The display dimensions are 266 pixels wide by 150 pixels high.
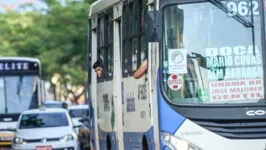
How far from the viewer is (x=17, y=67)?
1008 inches

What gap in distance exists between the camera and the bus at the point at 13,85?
1006 inches

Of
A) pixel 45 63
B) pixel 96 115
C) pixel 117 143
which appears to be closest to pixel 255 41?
pixel 117 143

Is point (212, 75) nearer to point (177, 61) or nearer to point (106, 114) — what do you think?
point (177, 61)

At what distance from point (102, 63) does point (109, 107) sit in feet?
3.06

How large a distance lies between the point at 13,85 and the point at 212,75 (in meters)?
14.7

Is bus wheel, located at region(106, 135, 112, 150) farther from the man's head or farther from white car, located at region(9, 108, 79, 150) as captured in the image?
white car, located at region(9, 108, 79, 150)

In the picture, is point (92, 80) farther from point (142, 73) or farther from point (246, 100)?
point (246, 100)

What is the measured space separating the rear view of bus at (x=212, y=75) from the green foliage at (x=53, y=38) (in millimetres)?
31667

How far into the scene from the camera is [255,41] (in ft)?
37.9

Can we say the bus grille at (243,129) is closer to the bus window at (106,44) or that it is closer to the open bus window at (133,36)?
the open bus window at (133,36)

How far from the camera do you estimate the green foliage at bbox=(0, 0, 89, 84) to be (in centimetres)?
4625

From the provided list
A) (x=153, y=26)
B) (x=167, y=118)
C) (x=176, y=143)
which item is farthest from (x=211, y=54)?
(x=176, y=143)

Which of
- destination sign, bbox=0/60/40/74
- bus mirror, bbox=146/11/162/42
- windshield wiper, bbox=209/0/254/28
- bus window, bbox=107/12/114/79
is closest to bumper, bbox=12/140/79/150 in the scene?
destination sign, bbox=0/60/40/74

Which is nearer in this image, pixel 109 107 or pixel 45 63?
pixel 109 107
